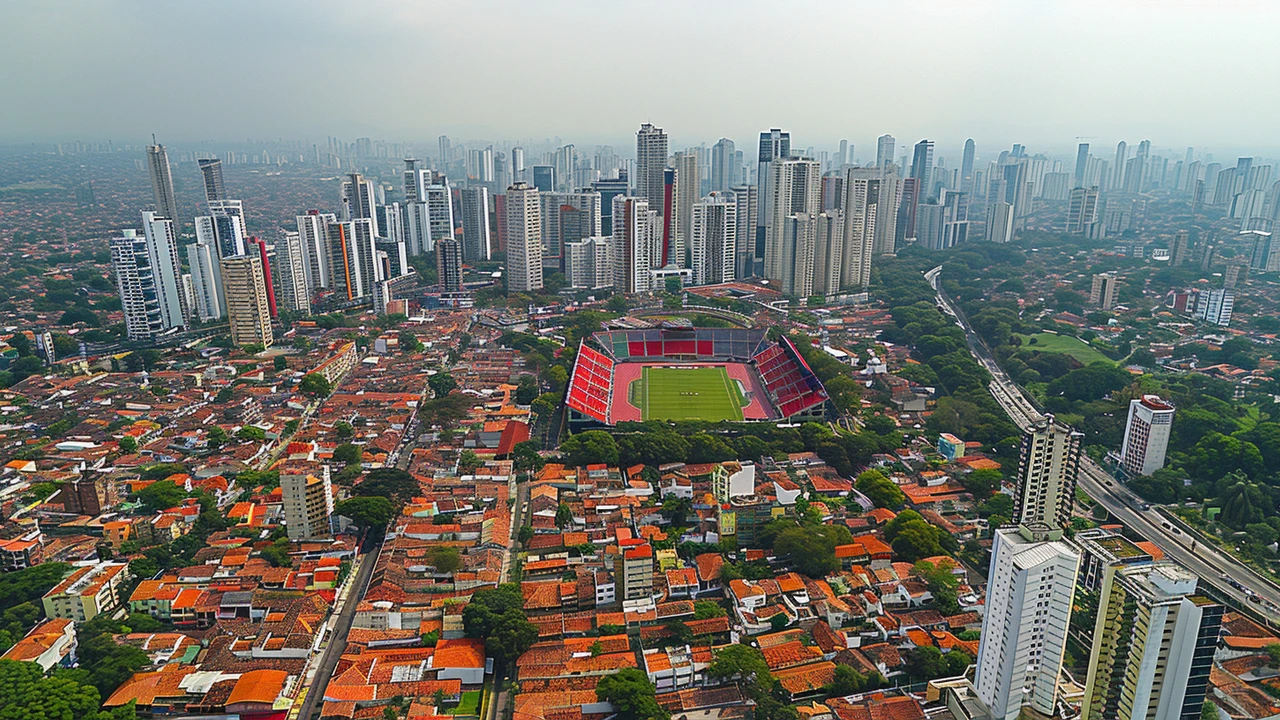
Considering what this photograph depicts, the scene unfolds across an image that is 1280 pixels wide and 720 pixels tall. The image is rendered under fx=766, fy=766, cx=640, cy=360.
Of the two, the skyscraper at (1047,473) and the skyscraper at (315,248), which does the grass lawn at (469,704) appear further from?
the skyscraper at (315,248)

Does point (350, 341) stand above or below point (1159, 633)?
below

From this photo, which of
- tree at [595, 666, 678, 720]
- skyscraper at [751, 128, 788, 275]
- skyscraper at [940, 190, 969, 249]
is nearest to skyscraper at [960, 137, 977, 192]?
skyscraper at [940, 190, 969, 249]

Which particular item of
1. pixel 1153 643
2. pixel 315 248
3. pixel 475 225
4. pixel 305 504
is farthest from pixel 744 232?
pixel 1153 643

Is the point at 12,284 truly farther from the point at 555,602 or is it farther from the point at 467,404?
the point at 555,602

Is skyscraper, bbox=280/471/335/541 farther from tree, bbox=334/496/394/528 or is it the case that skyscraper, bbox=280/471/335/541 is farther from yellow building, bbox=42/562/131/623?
yellow building, bbox=42/562/131/623

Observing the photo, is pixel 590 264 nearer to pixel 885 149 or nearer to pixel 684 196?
pixel 684 196

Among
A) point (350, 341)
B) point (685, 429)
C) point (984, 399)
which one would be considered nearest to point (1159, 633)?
Result: point (685, 429)

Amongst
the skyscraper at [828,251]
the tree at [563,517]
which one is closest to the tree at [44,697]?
the tree at [563,517]
